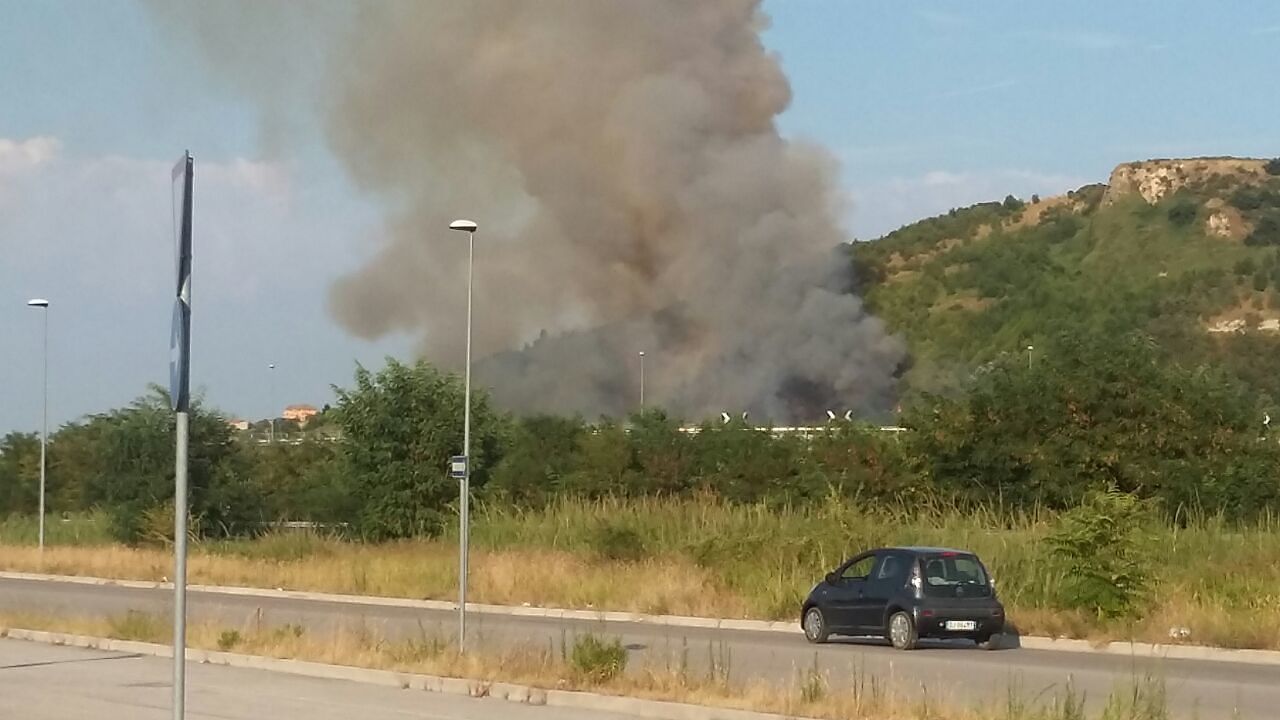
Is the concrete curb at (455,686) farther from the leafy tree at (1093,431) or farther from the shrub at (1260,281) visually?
the shrub at (1260,281)

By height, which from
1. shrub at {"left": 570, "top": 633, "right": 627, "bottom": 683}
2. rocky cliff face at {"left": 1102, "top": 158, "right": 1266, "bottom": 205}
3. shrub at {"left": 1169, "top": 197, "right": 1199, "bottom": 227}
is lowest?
shrub at {"left": 570, "top": 633, "right": 627, "bottom": 683}

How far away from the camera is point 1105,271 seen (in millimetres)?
84250

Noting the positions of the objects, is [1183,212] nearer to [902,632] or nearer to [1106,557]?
[1106,557]

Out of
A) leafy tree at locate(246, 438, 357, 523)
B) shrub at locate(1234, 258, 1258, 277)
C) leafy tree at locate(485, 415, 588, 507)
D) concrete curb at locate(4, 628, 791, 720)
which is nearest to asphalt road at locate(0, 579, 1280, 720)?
concrete curb at locate(4, 628, 791, 720)

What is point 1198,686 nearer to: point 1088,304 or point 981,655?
point 981,655

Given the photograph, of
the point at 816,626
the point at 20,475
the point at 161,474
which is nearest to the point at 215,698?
the point at 816,626

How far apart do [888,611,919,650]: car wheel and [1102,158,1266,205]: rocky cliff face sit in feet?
263

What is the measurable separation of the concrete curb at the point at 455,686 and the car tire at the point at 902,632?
733 centimetres

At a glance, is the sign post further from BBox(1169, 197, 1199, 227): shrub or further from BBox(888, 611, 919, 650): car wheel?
BBox(1169, 197, 1199, 227): shrub

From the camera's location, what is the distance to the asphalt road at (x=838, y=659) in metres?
15.8

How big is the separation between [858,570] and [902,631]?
1.95m

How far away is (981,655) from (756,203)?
45.3m

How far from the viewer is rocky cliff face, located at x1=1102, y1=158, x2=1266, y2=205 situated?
99250 mm

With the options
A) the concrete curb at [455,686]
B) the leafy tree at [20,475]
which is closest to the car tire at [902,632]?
the concrete curb at [455,686]
